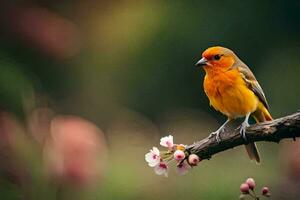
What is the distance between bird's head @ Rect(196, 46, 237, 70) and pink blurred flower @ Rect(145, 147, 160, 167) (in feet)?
1.39

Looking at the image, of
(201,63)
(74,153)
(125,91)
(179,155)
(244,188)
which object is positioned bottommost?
(244,188)

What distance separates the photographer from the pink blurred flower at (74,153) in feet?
15.4

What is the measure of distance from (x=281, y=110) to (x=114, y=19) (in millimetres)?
1939

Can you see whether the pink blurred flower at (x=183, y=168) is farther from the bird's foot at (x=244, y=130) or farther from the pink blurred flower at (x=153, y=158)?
the bird's foot at (x=244, y=130)

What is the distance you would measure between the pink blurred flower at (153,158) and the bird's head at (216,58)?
423 mm

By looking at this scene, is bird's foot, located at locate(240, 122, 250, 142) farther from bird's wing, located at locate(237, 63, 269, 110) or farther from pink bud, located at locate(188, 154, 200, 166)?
bird's wing, located at locate(237, 63, 269, 110)

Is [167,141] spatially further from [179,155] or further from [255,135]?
[255,135]

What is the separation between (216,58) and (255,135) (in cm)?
36

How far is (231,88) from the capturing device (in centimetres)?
337

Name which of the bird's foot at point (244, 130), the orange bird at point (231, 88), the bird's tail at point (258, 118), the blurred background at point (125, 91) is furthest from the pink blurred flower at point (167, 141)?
the blurred background at point (125, 91)

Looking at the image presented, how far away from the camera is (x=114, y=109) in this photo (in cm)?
931

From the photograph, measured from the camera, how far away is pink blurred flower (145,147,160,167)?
282 centimetres

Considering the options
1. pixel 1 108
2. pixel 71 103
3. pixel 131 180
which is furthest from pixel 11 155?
pixel 71 103

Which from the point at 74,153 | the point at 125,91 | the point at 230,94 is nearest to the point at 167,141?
the point at 230,94
